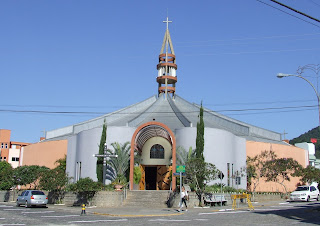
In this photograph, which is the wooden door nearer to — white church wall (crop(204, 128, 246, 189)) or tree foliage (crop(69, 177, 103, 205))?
white church wall (crop(204, 128, 246, 189))

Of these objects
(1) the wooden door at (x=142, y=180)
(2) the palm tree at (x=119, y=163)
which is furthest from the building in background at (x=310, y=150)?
(2) the palm tree at (x=119, y=163)

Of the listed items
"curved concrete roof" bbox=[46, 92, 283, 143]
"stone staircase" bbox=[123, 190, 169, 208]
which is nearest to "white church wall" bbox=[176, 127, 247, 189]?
"curved concrete roof" bbox=[46, 92, 283, 143]

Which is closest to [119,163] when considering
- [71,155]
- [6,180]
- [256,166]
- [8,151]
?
[71,155]

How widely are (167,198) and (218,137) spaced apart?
9.97 m

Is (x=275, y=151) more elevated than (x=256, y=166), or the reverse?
(x=275, y=151)

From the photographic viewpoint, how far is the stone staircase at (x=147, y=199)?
28314 mm

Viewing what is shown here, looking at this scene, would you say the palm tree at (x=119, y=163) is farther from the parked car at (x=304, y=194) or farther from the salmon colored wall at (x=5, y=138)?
the salmon colored wall at (x=5, y=138)

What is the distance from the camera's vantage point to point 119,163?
33688 mm

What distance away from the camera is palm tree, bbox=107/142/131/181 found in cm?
3366

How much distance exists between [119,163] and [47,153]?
15.4m

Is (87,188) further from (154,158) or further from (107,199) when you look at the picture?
(154,158)

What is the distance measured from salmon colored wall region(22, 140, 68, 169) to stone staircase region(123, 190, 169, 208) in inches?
629

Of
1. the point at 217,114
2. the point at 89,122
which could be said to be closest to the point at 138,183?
the point at 89,122

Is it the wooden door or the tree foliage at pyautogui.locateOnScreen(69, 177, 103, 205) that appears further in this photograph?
the wooden door
